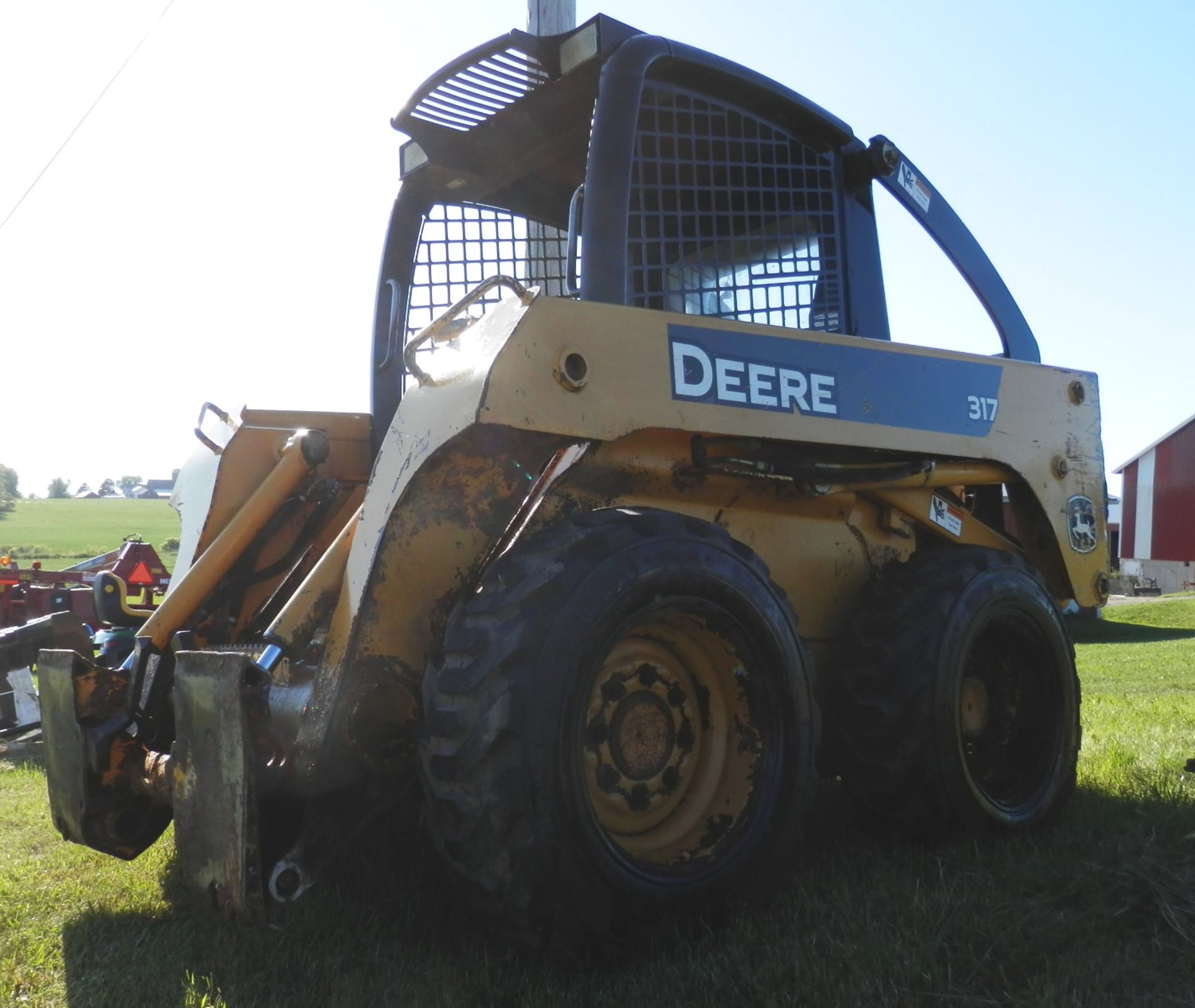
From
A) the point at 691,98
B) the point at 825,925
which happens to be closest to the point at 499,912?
the point at 825,925

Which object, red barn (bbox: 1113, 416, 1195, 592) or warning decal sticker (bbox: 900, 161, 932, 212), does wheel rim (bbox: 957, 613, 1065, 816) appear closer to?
warning decal sticker (bbox: 900, 161, 932, 212)

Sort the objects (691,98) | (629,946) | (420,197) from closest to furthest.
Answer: (629,946) → (691,98) → (420,197)

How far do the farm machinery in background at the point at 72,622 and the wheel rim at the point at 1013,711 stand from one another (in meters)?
3.07

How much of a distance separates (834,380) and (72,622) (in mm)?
2648

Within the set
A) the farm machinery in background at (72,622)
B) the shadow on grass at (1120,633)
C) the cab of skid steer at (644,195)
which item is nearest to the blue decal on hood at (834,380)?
the cab of skid steer at (644,195)

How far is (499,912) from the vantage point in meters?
2.54

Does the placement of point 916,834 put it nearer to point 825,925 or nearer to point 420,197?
point 825,925

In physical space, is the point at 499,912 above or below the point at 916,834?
above

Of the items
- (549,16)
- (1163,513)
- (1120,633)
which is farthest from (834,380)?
(1163,513)

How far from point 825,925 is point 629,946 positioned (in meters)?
0.55

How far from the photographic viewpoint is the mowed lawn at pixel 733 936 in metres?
2.60

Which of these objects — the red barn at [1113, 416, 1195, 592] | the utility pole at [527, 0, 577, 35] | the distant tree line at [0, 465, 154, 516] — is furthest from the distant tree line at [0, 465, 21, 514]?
the utility pole at [527, 0, 577, 35]

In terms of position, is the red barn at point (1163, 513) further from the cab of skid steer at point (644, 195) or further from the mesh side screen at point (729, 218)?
the mesh side screen at point (729, 218)

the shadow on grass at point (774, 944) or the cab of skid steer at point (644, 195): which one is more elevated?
the cab of skid steer at point (644, 195)
